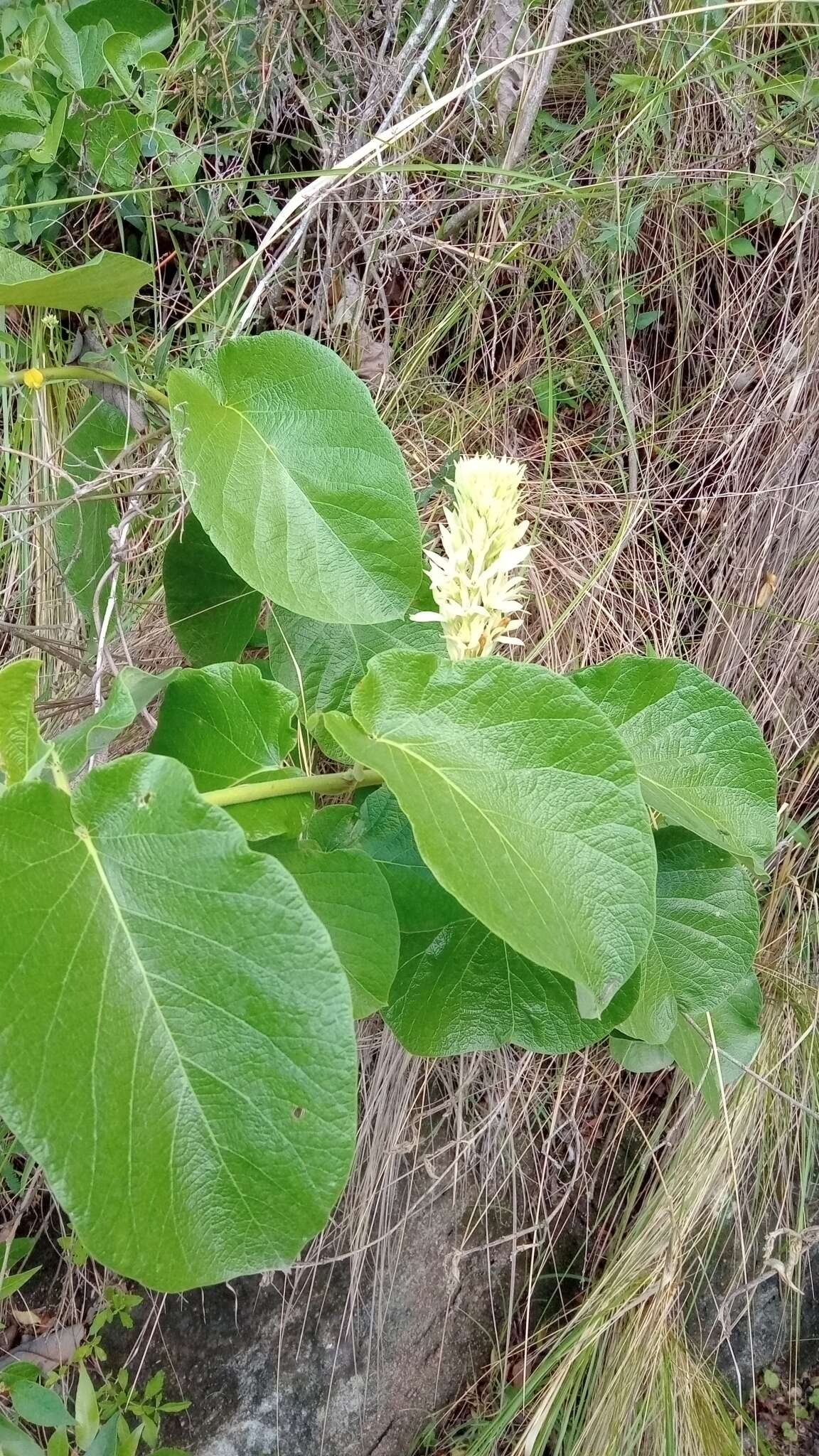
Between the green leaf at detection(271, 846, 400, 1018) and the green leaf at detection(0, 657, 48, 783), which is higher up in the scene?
the green leaf at detection(0, 657, 48, 783)

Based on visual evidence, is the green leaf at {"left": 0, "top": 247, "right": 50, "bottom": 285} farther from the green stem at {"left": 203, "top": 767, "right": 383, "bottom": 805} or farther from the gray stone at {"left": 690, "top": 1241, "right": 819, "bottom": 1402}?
the gray stone at {"left": 690, "top": 1241, "right": 819, "bottom": 1402}

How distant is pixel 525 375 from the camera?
3.18 feet

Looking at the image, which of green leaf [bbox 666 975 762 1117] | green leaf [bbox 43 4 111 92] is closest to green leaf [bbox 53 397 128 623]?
green leaf [bbox 43 4 111 92]

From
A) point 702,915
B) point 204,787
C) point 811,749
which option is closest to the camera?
point 204,787

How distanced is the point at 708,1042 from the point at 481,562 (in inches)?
21.2

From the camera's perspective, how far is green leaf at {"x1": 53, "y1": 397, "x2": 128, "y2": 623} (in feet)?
2.40

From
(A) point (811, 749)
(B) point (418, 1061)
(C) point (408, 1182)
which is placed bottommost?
(C) point (408, 1182)

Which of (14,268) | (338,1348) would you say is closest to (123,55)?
(14,268)

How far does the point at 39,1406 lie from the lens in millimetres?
711

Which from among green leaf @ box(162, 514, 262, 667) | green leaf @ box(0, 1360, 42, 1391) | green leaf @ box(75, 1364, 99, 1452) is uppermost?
green leaf @ box(162, 514, 262, 667)

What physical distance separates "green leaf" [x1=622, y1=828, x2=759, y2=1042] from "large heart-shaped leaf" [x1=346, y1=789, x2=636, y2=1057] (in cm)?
8

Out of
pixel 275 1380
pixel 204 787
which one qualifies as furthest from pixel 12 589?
pixel 275 1380

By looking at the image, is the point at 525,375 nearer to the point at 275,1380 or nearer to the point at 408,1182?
the point at 408,1182

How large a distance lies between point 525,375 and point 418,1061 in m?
0.76
